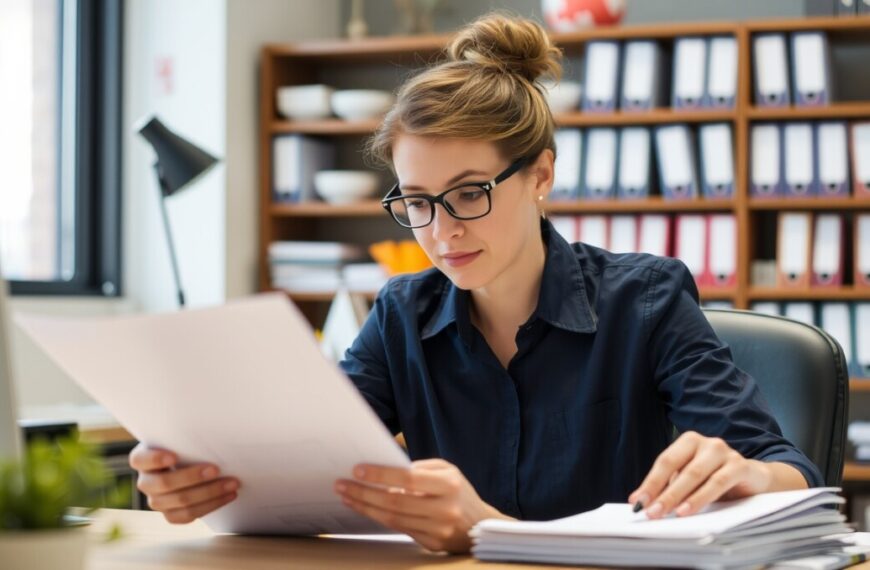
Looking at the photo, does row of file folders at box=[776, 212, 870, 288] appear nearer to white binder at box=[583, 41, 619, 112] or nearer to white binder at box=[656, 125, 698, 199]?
white binder at box=[656, 125, 698, 199]

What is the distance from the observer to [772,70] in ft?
11.2

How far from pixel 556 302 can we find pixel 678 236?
81.3 inches

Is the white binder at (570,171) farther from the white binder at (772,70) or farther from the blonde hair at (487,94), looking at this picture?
the blonde hair at (487,94)

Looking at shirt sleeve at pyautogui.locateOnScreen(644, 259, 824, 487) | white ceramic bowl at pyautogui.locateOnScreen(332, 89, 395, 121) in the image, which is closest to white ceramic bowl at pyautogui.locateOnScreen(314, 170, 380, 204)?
white ceramic bowl at pyautogui.locateOnScreen(332, 89, 395, 121)

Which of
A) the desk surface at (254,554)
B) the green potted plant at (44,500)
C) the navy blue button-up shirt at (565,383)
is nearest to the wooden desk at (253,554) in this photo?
the desk surface at (254,554)

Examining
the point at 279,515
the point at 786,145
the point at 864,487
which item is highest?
the point at 786,145

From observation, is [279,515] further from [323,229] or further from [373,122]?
[323,229]

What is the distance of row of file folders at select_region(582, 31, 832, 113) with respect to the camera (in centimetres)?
338

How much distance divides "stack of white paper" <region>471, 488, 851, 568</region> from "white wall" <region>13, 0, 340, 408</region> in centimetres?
277

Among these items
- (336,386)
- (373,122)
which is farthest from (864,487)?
(336,386)

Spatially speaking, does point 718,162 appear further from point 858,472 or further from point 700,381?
point 700,381

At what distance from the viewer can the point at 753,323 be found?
1.52 m

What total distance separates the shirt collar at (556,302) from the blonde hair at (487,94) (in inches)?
5.6

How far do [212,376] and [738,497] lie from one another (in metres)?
0.50
